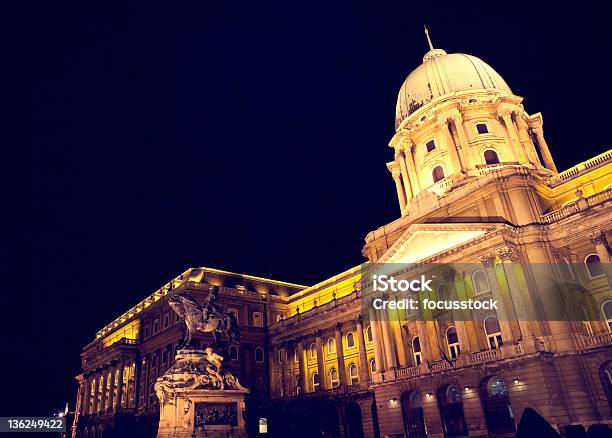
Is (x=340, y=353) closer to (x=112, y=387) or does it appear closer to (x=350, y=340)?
(x=350, y=340)

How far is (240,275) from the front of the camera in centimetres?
6372

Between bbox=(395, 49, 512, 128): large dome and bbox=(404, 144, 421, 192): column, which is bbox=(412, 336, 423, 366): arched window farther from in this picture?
bbox=(395, 49, 512, 128): large dome

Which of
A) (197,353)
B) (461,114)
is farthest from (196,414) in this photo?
(461,114)

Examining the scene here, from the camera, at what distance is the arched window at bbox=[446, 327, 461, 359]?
112ft

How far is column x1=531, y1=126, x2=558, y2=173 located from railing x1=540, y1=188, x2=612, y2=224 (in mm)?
16941

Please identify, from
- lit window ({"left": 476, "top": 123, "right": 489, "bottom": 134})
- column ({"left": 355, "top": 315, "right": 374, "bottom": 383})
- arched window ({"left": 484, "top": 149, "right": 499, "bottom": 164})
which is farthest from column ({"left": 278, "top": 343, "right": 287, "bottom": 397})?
lit window ({"left": 476, "top": 123, "right": 489, "bottom": 134})

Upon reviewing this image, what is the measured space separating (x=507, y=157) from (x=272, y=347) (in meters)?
36.0

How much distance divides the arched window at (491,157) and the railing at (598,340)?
21.8 metres

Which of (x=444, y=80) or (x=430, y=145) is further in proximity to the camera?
(x=444, y=80)

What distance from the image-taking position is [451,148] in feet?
147

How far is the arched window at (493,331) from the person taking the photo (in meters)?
31.5

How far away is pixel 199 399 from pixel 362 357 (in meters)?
24.7

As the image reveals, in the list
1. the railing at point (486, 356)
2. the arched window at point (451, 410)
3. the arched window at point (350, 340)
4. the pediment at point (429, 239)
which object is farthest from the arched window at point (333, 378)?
the railing at point (486, 356)

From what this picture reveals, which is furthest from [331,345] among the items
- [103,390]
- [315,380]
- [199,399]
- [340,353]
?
[103,390]
